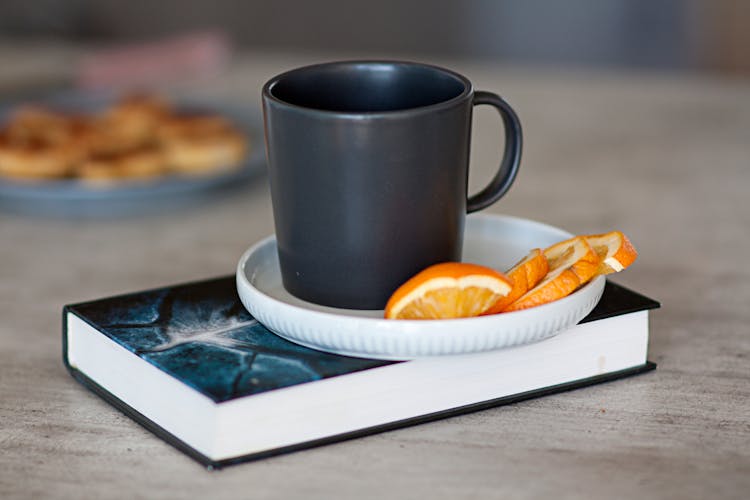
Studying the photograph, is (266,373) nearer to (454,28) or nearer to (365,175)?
(365,175)

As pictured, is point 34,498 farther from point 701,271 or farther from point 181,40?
point 181,40

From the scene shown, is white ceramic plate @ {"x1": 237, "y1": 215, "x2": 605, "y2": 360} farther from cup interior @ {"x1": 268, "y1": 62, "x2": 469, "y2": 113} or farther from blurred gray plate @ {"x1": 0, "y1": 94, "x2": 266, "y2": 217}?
blurred gray plate @ {"x1": 0, "y1": 94, "x2": 266, "y2": 217}

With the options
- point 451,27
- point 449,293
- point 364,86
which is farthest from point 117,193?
point 451,27

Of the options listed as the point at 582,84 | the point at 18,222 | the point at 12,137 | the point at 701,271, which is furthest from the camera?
the point at 582,84

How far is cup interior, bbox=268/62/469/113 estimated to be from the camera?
68 centimetres

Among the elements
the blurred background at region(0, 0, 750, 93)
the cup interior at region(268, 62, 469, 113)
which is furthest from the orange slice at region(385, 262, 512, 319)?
the blurred background at region(0, 0, 750, 93)

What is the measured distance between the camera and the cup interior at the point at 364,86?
68 centimetres

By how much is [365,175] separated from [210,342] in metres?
0.14

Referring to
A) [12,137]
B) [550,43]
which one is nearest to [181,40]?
[12,137]

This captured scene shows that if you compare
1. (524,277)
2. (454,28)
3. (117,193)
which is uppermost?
(524,277)

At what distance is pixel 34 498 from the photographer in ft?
1.84

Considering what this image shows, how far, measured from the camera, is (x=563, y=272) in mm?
630

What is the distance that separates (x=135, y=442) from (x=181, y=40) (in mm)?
1401

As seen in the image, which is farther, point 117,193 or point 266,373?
point 117,193
